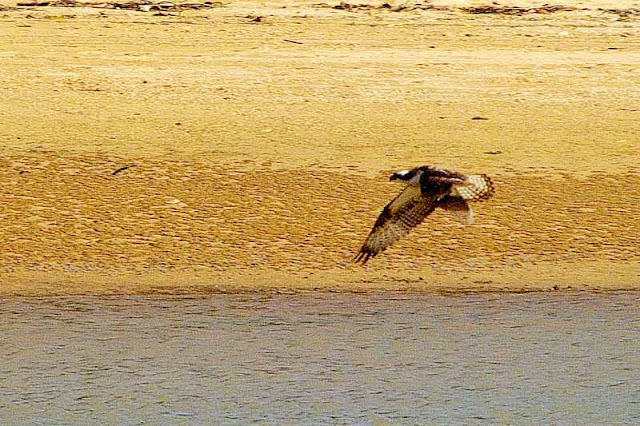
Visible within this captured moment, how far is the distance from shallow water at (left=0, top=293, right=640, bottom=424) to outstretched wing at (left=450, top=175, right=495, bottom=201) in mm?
454

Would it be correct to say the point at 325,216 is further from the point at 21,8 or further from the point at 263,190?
the point at 21,8

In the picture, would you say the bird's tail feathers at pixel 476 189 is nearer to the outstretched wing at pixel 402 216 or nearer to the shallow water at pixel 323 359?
the outstretched wing at pixel 402 216

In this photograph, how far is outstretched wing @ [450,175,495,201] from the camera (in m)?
5.24

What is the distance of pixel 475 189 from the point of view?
211 inches

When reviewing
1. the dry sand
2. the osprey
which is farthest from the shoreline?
the osprey

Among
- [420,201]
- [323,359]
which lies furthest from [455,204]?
[323,359]

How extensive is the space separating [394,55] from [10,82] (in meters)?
2.64

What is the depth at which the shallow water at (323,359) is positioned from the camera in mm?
4621

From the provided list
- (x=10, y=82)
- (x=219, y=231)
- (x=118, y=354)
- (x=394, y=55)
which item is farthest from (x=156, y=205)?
(x=394, y=55)

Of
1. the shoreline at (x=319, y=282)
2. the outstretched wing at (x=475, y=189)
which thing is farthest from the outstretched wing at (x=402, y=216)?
the shoreline at (x=319, y=282)

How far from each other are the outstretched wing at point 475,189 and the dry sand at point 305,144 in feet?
1.68

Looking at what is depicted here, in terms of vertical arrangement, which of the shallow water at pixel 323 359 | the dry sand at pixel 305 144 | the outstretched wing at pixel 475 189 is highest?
the outstretched wing at pixel 475 189

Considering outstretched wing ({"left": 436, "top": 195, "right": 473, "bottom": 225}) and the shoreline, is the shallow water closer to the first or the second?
the shoreline

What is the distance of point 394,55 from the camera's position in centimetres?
973
